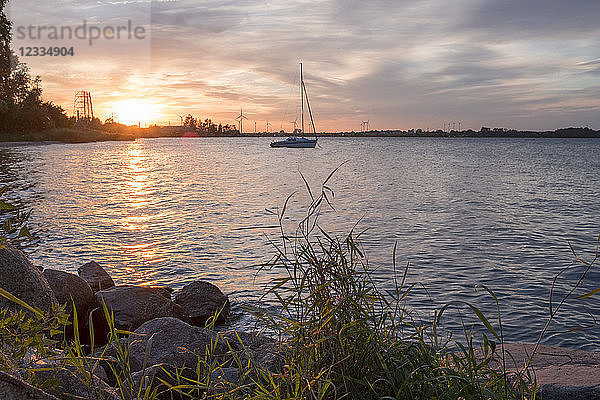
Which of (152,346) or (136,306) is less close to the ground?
(152,346)

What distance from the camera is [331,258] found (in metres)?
4.23

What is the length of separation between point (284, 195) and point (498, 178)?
2864 cm

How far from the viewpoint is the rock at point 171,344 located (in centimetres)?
609

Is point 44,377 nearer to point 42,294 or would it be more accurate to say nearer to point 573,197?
point 42,294

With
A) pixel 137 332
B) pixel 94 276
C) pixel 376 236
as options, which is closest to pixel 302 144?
pixel 376 236

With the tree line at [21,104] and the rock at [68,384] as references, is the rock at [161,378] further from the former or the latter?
the tree line at [21,104]

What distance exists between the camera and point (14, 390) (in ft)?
8.30

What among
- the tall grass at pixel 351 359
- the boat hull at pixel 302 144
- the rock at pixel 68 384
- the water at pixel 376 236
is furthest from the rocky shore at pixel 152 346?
the boat hull at pixel 302 144

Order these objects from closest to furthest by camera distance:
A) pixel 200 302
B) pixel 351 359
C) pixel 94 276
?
pixel 351 359
pixel 200 302
pixel 94 276

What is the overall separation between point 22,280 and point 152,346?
6.01 feet

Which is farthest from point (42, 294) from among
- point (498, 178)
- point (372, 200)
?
point (498, 178)

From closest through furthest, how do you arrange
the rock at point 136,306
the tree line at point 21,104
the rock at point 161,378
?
1. the rock at point 161,378
2. the rock at point 136,306
3. the tree line at point 21,104

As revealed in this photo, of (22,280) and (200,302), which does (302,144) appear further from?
(22,280)

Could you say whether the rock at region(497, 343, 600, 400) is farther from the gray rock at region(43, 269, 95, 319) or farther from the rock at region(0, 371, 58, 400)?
the gray rock at region(43, 269, 95, 319)
